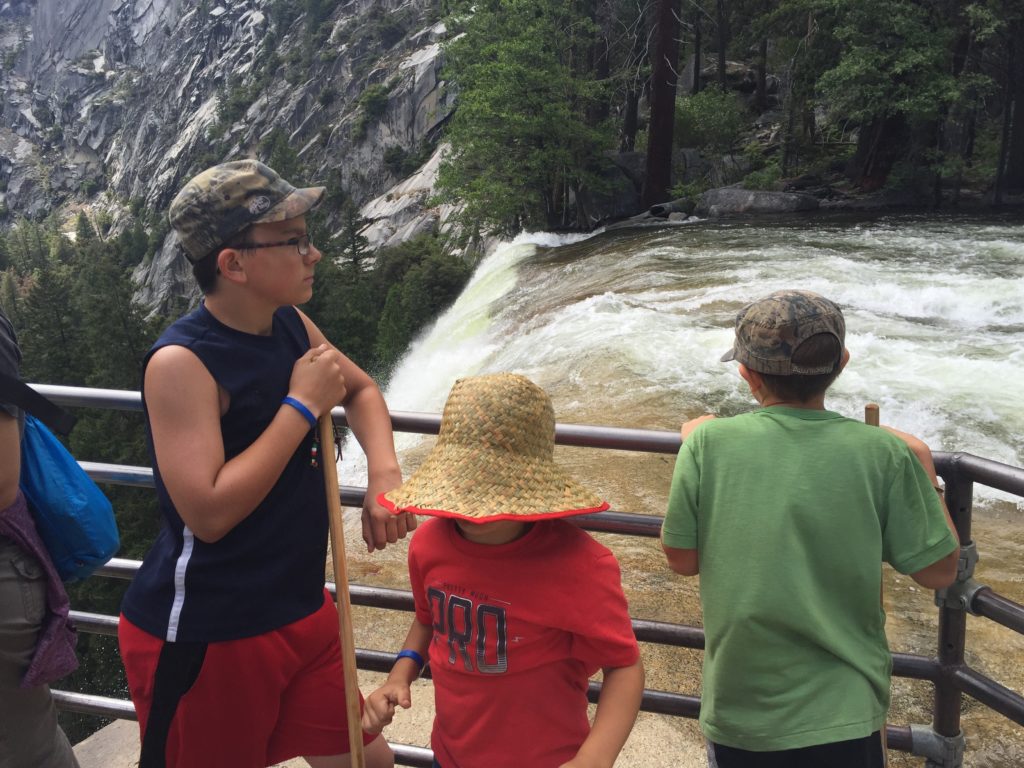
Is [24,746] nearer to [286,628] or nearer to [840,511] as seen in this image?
[286,628]

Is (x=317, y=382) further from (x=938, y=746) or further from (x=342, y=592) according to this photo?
(x=938, y=746)

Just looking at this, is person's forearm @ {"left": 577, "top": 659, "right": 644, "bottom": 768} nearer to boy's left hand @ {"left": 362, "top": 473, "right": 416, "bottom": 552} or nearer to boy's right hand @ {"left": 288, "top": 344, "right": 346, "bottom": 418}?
boy's left hand @ {"left": 362, "top": 473, "right": 416, "bottom": 552}

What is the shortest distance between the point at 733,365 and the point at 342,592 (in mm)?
7184

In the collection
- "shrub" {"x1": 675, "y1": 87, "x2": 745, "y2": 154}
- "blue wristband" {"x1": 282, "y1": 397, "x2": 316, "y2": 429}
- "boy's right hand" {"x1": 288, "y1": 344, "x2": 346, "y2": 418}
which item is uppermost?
"shrub" {"x1": 675, "y1": 87, "x2": 745, "y2": 154}

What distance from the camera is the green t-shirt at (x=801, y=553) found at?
153 cm

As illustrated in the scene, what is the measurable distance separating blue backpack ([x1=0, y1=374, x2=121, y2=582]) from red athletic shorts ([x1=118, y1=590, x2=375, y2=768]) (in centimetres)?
30

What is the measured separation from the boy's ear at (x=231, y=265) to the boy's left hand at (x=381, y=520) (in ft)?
1.68

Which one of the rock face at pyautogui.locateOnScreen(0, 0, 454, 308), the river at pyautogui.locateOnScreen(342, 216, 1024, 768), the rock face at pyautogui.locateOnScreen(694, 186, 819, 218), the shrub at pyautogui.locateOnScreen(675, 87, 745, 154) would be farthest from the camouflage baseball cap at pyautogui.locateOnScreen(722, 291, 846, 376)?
the rock face at pyautogui.locateOnScreen(0, 0, 454, 308)

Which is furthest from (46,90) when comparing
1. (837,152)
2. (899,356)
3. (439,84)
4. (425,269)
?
(899,356)

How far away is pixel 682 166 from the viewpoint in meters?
23.4

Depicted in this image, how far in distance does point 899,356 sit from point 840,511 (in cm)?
764

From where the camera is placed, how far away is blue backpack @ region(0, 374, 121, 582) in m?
1.77

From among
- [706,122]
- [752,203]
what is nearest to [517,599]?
[752,203]

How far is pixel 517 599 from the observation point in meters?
1.47
